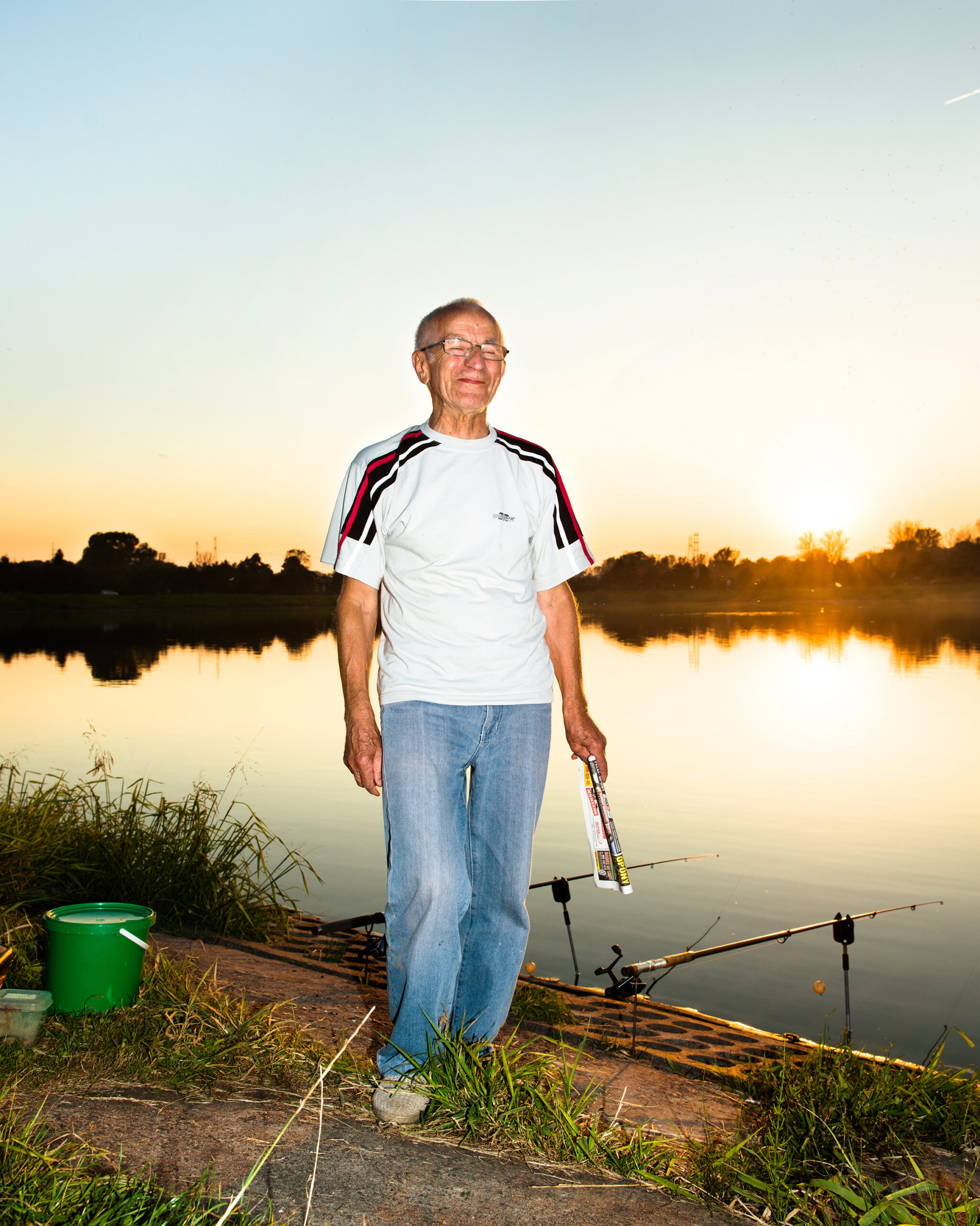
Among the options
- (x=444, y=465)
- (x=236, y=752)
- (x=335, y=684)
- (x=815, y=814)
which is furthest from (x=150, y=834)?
(x=335, y=684)

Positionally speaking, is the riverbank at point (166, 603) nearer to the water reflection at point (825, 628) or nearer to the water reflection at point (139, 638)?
the water reflection at point (139, 638)

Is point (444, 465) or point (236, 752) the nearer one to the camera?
point (444, 465)

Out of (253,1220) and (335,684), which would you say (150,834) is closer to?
(253,1220)

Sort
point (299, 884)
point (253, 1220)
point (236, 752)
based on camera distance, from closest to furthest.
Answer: point (253, 1220) < point (299, 884) < point (236, 752)

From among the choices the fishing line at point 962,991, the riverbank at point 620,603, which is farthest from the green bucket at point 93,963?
the riverbank at point 620,603

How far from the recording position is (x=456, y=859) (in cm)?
285

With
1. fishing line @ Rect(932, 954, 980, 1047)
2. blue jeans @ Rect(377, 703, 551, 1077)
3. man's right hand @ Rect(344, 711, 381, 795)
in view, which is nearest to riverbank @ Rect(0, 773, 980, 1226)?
blue jeans @ Rect(377, 703, 551, 1077)

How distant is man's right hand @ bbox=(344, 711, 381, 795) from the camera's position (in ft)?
9.60

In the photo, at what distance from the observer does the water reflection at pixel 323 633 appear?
37562 mm

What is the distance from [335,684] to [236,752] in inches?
420

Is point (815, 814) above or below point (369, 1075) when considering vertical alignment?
below

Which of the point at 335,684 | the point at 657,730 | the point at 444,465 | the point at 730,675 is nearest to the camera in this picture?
the point at 444,465

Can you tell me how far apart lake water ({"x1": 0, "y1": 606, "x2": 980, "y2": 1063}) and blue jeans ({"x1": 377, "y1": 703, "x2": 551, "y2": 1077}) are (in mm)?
3549

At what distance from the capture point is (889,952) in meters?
7.07
